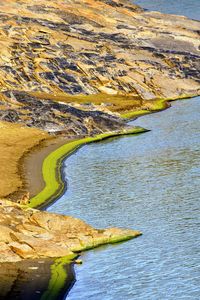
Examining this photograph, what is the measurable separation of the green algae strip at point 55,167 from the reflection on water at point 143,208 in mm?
876

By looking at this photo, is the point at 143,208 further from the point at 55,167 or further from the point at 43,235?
the point at 55,167

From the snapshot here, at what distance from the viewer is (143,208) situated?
56.6 m

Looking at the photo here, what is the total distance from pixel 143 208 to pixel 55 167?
16937mm

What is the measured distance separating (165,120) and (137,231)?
46725 millimetres

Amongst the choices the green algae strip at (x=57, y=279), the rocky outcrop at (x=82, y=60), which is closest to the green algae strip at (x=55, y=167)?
the rocky outcrop at (x=82, y=60)

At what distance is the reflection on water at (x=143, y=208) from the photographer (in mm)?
42719

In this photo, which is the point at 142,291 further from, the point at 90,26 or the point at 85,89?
the point at 90,26

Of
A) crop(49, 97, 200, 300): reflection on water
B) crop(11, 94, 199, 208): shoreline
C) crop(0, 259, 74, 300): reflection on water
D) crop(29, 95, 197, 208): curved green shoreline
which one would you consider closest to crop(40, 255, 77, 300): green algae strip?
crop(0, 259, 74, 300): reflection on water

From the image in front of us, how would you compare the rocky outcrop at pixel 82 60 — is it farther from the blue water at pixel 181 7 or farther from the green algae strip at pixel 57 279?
the green algae strip at pixel 57 279

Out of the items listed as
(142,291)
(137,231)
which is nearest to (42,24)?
(137,231)

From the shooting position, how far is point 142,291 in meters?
41.6

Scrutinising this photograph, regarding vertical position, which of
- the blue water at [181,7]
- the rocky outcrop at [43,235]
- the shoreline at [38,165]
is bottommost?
the shoreline at [38,165]

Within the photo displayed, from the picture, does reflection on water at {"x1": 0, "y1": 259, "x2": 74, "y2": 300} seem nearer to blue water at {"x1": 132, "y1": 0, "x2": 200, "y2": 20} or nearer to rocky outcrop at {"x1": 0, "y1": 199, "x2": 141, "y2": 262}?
rocky outcrop at {"x1": 0, "y1": 199, "x2": 141, "y2": 262}

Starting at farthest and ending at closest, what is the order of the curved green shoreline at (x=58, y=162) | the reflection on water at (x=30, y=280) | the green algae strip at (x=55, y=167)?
the curved green shoreline at (x=58, y=162)
the green algae strip at (x=55, y=167)
the reflection on water at (x=30, y=280)
